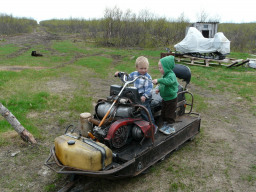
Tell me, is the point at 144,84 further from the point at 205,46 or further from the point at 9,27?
the point at 9,27

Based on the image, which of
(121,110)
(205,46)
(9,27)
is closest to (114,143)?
(121,110)

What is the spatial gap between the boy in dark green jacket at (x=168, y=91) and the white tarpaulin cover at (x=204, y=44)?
11667 millimetres

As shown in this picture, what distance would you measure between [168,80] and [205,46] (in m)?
12.4

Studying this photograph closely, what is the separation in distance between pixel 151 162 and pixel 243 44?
83.0 feet

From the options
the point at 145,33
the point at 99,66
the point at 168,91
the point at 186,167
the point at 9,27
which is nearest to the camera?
the point at 186,167

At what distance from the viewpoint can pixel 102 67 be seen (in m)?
13.7

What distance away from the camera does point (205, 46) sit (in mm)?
15078

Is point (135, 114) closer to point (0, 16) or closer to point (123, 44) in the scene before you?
point (123, 44)

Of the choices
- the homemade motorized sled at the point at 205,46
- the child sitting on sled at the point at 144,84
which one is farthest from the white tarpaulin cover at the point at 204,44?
the child sitting on sled at the point at 144,84

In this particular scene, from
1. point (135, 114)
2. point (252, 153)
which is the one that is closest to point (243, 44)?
point (252, 153)

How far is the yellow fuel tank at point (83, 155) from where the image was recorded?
114 inches

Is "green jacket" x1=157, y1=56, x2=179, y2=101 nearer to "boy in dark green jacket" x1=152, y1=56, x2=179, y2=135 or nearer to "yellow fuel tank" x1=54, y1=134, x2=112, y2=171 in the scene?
"boy in dark green jacket" x1=152, y1=56, x2=179, y2=135

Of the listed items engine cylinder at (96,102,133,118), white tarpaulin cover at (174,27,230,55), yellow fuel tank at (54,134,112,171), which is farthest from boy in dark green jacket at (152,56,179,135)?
white tarpaulin cover at (174,27,230,55)

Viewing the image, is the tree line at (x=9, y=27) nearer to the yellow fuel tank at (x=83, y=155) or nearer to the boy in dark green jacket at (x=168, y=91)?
the boy in dark green jacket at (x=168, y=91)
